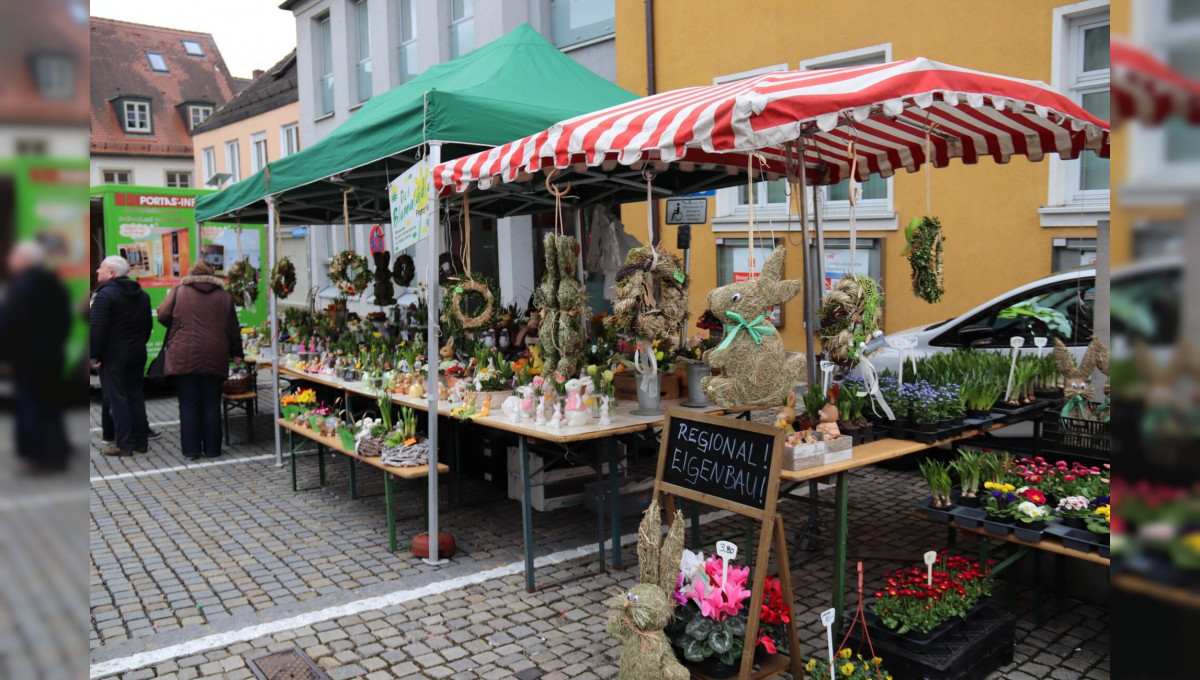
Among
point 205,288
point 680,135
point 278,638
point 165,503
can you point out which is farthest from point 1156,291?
point 205,288

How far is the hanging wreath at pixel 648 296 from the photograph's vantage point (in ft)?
13.9

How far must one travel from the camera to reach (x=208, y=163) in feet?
85.3

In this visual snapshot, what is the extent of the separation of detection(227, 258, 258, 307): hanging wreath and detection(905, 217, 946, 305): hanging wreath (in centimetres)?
795

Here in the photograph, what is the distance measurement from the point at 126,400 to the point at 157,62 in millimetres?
29368

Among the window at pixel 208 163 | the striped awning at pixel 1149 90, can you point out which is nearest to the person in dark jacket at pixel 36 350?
the striped awning at pixel 1149 90

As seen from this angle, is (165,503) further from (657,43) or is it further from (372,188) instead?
(657,43)

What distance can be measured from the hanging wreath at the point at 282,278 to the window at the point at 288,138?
47.5ft

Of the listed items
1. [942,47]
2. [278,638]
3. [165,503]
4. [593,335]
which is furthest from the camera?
[942,47]

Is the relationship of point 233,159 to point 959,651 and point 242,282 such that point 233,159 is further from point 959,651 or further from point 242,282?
point 959,651

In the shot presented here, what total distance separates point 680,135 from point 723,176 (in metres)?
3.36

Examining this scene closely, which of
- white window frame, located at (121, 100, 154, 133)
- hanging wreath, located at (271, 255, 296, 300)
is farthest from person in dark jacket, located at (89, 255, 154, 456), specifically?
white window frame, located at (121, 100, 154, 133)

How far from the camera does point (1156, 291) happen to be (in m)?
0.50

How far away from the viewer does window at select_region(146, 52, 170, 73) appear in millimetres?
32031

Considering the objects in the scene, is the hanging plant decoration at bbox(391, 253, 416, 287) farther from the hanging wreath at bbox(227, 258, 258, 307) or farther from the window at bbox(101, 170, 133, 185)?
the window at bbox(101, 170, 133, 185)
